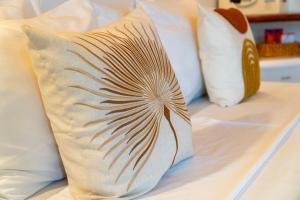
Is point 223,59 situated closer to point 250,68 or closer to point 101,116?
point 250,68

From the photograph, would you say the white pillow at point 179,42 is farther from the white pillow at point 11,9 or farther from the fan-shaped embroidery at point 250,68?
the white pillow at point 11,9

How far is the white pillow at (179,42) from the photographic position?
1.45 metres

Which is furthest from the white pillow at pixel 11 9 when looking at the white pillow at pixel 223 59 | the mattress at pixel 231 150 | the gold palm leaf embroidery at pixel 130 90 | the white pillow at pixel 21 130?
the white pillow at pixel 223 59

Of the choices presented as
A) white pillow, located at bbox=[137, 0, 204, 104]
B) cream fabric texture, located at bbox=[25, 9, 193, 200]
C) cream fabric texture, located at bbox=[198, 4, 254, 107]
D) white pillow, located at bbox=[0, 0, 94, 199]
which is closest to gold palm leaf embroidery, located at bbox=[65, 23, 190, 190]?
cream fabric texture, located at bbox=[25, 9, 193, 200]

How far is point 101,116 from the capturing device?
770 millimetres

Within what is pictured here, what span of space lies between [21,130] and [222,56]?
0.96 m

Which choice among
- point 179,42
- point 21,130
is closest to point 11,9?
point 21,130

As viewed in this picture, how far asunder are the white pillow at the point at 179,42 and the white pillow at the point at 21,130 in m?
0.68

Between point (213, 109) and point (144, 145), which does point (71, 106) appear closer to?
point (144, 145)

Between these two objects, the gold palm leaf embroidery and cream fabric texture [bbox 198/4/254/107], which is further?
cream fabric texture [bbox 198/4/254/107]

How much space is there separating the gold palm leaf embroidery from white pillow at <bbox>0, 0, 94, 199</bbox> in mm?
143

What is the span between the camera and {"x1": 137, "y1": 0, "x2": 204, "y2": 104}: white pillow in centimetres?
→ 145

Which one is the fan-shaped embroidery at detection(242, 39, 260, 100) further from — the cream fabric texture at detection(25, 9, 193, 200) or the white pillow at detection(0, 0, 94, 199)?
the white pillow at detection(0, 0, 94, 199)

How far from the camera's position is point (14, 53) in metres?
0.84
